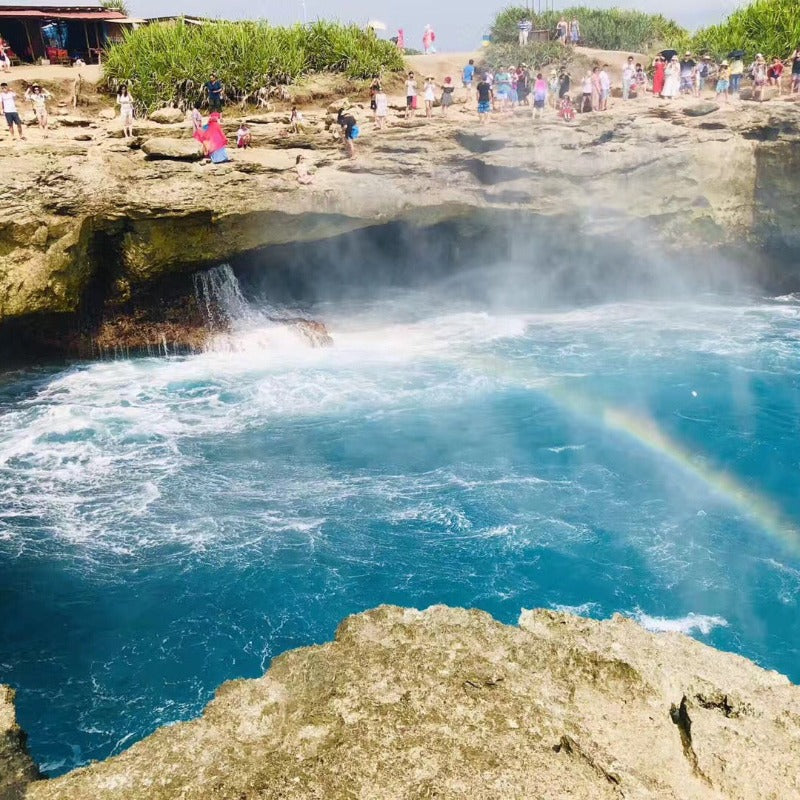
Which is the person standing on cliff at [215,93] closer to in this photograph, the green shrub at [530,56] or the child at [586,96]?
the child at [586,96]

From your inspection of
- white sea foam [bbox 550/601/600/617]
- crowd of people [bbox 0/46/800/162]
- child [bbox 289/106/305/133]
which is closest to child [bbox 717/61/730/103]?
crowd of people [bbox 0/46/800/162]

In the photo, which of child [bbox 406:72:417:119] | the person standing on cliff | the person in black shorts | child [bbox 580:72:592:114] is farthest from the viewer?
child [bbox 580:72:592:114]

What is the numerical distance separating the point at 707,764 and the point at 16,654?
9342 mm

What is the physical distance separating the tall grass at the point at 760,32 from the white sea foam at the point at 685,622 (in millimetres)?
28215

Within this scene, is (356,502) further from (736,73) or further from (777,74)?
(777,74)

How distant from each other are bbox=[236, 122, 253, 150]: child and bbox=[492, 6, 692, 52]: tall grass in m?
19.8

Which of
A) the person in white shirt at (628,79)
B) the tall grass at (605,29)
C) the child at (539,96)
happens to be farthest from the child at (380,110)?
the tall grass at (605,29)

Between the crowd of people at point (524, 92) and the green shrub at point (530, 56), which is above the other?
the green shrub at point (530, 56)

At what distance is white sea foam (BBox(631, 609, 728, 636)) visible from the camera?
1068 cm

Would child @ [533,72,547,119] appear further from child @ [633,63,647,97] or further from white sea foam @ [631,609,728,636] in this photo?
white sea foam @ [631,609,728,636]

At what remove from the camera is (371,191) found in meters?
23.1

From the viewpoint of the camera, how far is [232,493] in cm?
1431

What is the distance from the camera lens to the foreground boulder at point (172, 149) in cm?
2064

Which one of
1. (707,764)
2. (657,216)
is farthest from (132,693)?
(657,216)
